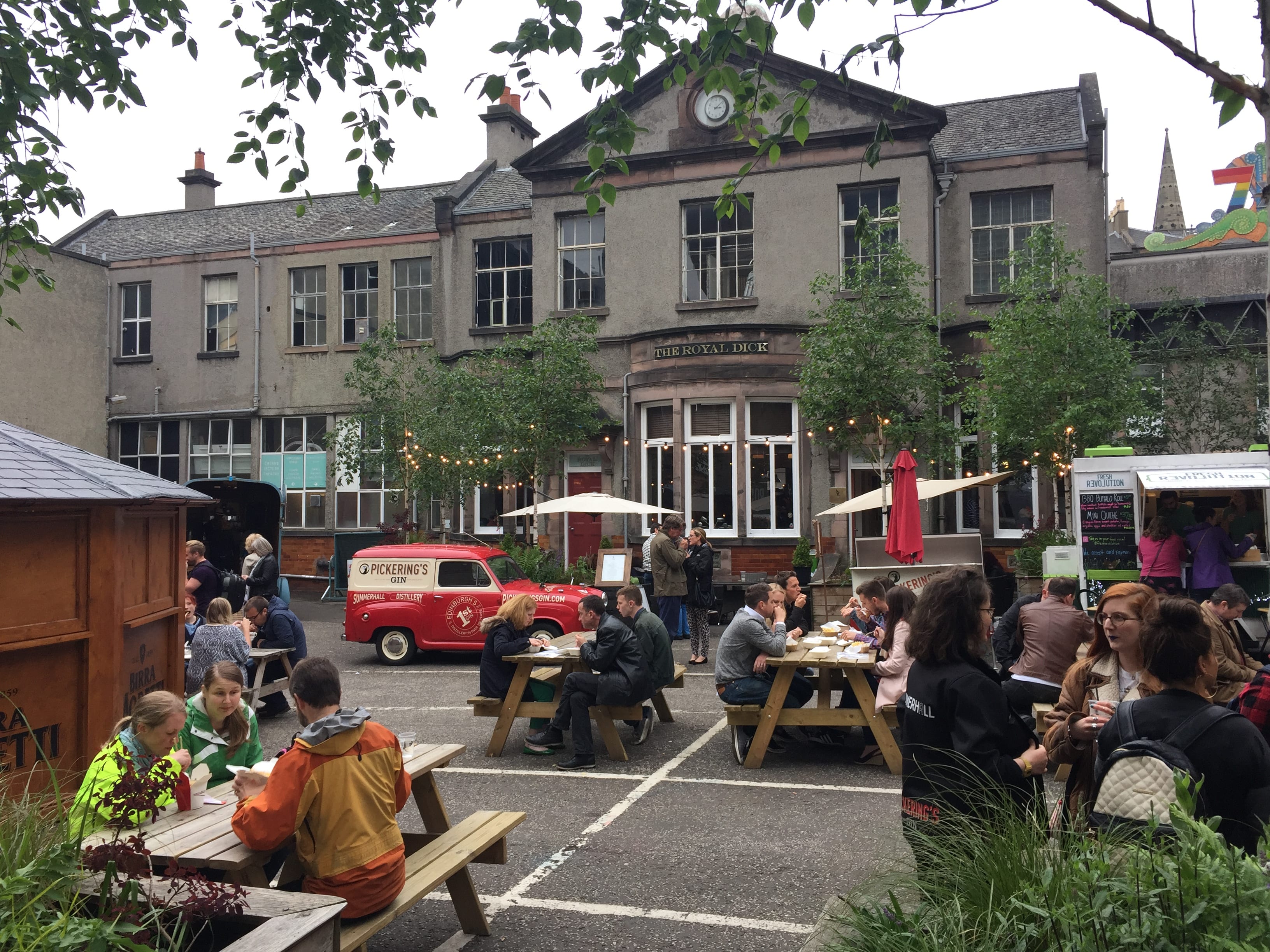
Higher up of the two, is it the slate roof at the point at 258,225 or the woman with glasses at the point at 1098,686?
the slate roof at the point at 258,225

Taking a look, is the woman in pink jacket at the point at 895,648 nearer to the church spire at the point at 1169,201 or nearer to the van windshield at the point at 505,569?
the van windshield at the point at 505,569

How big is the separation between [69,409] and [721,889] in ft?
A: 92.4

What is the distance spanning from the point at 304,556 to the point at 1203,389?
21.4 meters

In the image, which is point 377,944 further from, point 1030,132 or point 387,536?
point 1030,132

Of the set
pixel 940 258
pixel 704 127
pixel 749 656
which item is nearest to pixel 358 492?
pixel 704 127

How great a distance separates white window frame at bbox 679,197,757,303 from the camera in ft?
73.9

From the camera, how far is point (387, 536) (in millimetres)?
23406

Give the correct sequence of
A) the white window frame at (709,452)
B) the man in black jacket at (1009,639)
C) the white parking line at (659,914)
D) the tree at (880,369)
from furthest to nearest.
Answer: the white window frame at (709,452)
the tree at (880,369)
the man in black jacket at (1009,639)
the white parking line at (659,914)

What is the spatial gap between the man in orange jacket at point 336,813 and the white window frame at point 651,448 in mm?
17782

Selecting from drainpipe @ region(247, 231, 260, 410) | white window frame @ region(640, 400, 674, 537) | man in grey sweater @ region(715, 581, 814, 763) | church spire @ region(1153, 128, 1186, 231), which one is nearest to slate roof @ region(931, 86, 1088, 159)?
white window frame @ region(640, 400, 674, 537)

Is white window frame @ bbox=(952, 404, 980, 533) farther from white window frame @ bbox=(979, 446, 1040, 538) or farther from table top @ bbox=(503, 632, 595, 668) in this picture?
table top @ bbox=(503, 632, 595, 668)

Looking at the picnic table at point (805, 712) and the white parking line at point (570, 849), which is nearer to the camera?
the white parking line at point (570, 849)

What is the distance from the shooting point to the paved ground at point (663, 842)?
5059 millimetres

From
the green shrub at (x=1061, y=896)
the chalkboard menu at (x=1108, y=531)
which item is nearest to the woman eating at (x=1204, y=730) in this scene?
the green shrub at (x=1061, y=896)
